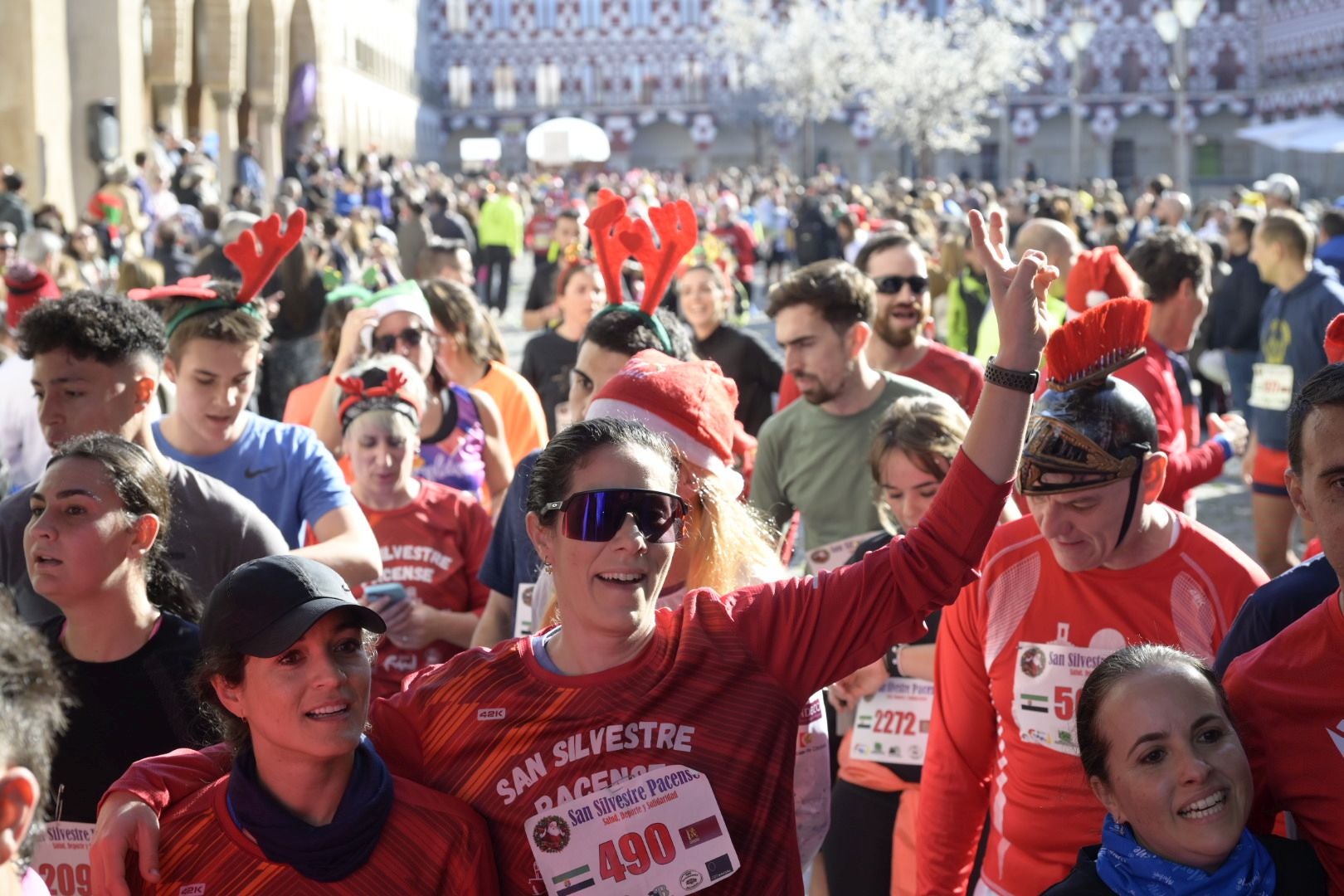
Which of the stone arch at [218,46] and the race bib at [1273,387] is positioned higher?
the stone arch at [218,46]

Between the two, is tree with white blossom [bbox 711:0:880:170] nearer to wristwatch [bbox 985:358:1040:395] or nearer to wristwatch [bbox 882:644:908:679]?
wristwatch [bbox 882:644:908:679]

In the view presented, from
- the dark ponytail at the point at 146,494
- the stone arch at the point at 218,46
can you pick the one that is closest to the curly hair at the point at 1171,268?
the dark ponytail at the point at 146,494

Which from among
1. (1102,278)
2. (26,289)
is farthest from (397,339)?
(1102,278)

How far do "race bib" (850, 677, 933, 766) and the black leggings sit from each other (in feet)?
0.36

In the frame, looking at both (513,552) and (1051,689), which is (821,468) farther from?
(1051,689)

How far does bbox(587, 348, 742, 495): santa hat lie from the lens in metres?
3.25

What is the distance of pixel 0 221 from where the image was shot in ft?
42.4

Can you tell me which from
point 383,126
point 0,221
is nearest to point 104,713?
point 0,221

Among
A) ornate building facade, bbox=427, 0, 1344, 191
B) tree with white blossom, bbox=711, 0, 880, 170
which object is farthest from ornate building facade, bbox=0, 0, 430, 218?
ornate building facade, bbox=427, 0, 1344, 191

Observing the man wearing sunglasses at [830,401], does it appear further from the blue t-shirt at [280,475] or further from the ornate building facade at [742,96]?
the ornate building facade at [742,96]

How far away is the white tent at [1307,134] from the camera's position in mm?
38219

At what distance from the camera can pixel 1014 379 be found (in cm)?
252

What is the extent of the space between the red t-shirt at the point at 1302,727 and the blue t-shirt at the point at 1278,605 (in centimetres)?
10

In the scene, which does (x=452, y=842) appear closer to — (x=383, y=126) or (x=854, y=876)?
(x=854, y=876)
